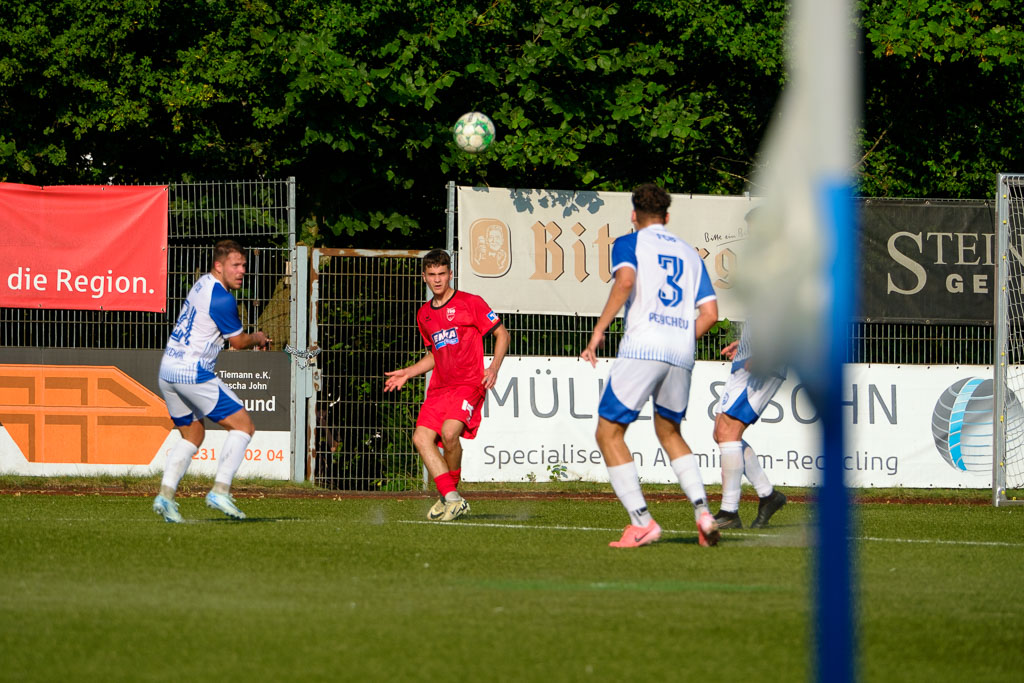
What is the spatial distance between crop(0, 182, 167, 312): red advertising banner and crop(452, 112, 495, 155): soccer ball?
11.3 feet

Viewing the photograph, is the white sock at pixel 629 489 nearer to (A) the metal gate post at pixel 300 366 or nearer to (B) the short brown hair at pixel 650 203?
(B) the short brown hair at pixel 650 203

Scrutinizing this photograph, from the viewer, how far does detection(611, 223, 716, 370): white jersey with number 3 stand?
8523mm

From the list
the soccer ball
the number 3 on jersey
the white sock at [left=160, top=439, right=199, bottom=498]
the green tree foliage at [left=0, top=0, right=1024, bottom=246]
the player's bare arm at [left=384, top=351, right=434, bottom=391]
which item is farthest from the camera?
the green tree foliage at [left=0, top=0, right=1024, bottom=246]

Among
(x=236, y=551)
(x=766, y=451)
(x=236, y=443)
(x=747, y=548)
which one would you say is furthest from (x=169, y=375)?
(x=766, y=451)

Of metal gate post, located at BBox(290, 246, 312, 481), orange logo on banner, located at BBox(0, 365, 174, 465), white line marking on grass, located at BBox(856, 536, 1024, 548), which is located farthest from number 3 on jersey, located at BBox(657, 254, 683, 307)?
orange logo on banner, located at BBox(0, 365, 174, 465)

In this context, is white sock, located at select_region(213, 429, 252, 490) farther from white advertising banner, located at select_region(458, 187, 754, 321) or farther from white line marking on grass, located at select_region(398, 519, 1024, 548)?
white advertising banner, located at select_region(458, 187, 754, 321)

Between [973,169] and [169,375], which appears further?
[973,169]

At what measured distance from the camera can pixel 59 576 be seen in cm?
716

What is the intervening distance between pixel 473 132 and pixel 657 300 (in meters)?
8.21

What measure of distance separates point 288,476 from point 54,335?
309 cm

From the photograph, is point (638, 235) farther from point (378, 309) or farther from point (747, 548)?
point (378, 309)

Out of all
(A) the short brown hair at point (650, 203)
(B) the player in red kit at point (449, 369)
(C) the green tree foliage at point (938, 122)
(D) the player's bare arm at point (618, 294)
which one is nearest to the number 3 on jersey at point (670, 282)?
(D) the player's bare arm at point (618, 294)

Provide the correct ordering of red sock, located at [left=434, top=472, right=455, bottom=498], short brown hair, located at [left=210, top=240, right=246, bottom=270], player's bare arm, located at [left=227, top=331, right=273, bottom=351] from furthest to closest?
red sock, located at [left=434, top=472, right=455, bottom=498], short brown hair, located at [left=210, top=240, right=246, bottom=270], player's bare arm, located at [left=227, top=331, right=273, bottom=351]

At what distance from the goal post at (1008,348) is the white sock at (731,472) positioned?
501cm
